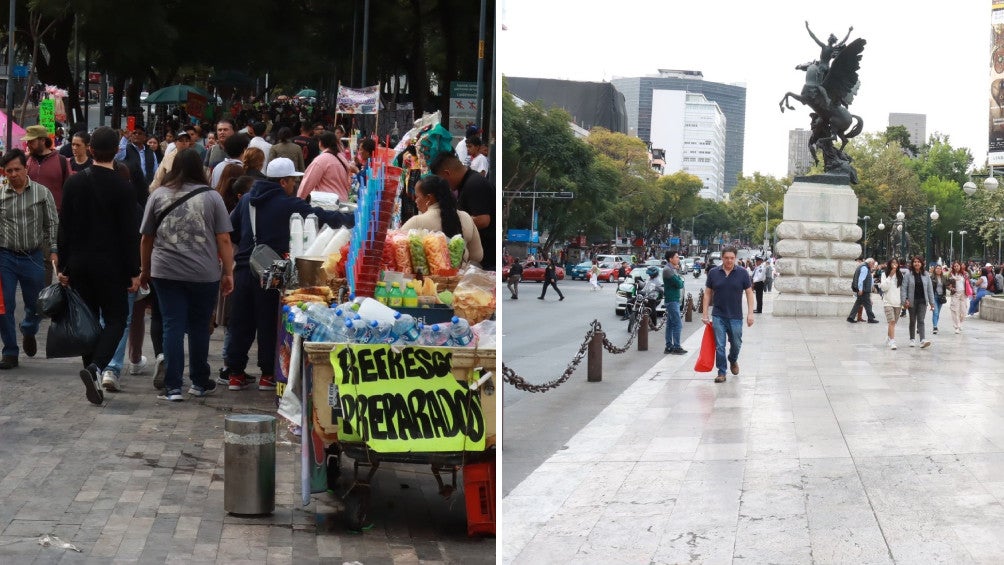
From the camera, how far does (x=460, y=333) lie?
5.86 metres

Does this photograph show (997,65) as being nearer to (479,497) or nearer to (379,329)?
(479,497)

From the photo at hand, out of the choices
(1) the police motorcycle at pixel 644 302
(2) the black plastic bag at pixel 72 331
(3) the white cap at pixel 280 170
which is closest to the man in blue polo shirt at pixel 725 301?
(1) the police motorcycle at pixel 644 302

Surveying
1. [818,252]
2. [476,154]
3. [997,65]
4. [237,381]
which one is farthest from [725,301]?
[997,65]

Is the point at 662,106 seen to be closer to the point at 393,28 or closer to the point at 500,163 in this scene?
the point at 500,163

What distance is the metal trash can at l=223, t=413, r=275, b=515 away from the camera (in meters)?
5.92

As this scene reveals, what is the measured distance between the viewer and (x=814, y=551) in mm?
6059

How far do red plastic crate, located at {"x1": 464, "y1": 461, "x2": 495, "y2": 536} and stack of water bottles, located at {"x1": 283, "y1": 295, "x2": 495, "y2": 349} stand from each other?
1.83 feet

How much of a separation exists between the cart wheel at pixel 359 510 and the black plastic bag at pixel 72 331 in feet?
10.2

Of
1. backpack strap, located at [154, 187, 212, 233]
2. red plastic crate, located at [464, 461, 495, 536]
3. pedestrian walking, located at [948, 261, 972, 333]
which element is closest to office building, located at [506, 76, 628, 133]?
red plastic crate, located at [464, 461, 495, 536]

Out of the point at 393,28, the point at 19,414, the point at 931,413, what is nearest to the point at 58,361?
the point at 19,414

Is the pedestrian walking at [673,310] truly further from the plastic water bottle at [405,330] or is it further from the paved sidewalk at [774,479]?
the plastic water bottle at [405,330]

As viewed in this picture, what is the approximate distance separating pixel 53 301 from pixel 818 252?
22.1m

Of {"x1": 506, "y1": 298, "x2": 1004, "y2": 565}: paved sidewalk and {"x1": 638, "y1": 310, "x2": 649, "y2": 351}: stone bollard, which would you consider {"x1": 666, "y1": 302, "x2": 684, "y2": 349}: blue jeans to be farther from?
{"x1": 506, "y1": 298, "x2": 1004, "y2": 565}: paved sidewalk

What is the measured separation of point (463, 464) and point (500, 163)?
246cm
